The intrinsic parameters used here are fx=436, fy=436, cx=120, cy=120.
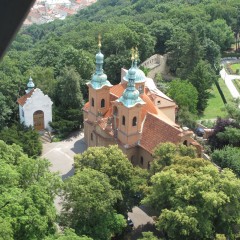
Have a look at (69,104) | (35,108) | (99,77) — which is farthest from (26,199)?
(69,104)

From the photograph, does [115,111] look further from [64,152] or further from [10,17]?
[10,17]

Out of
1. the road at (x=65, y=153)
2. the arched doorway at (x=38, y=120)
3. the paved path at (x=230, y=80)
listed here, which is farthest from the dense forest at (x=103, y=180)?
the paved path at (x=230, y=80)

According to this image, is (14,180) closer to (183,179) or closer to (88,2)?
(183,179)

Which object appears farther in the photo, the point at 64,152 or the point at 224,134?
the point at 64,152

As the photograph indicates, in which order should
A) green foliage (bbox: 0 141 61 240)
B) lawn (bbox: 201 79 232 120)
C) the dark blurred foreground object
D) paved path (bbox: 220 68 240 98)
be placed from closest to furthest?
the dark blurred foreground object, green foliage (bbox: 0 141 61 240), lawn (bbox: 201 79 232 120), paved path (bbox: 220 68 240 98)

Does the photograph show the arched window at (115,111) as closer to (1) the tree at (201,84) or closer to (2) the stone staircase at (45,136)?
(2) the stone staircase at (45,136)

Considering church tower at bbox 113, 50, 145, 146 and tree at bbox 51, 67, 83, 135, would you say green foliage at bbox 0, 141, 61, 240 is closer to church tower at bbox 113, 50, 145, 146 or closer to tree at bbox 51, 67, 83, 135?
church tower at bbox 113, 50, 145, 146

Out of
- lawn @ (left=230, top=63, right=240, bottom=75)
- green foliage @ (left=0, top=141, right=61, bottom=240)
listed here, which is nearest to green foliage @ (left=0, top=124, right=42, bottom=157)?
green foliage @ (left=0, top=141, right=61, bottom=240)
